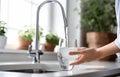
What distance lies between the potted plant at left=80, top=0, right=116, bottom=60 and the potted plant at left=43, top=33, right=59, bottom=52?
1.44 ft

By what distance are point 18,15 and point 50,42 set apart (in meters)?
0.32

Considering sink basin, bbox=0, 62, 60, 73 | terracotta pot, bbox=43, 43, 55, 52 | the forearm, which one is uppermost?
the forearm

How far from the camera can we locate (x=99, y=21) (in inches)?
101

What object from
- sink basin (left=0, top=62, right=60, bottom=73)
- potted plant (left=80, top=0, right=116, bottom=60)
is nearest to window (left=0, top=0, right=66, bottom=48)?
potted plant (left=80, top=0, right=116, bottom=60)

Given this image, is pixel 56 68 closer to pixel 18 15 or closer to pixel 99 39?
pixel 18 15

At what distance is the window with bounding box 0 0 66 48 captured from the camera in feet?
6.85

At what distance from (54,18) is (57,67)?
3.69 ft

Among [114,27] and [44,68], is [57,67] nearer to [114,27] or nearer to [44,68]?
[44,68]

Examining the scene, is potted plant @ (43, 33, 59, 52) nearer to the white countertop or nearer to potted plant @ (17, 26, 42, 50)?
the white countertop

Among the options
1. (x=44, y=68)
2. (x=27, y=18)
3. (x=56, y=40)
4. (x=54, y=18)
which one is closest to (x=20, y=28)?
(x=27, y=18)

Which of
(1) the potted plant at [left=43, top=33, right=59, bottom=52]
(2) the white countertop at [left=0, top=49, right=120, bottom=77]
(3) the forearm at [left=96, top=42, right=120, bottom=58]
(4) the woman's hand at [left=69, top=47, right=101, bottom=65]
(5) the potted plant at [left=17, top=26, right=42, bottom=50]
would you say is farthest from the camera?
(1) the potted plant at [left=43, top=33, right=59, bottom=52]

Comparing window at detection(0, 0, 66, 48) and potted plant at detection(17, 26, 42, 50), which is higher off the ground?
window at detection(0, 0, 66, 48)

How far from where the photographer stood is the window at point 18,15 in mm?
2088

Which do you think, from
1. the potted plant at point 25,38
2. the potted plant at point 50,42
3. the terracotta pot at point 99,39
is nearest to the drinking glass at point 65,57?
the potted plant at point 25,38
